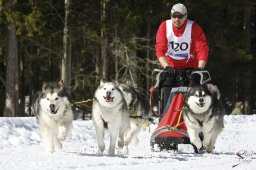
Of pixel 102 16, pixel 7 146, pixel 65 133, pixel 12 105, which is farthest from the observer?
pixel 102 16

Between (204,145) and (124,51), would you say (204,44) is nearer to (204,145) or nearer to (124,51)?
(204,145)

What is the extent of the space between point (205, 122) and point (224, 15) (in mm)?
20817

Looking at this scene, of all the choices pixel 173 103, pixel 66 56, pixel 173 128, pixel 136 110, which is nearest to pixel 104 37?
pixel 66 56

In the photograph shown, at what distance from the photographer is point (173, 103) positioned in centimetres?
870

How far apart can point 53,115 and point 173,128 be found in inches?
69.4

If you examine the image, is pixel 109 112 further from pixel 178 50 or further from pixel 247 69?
pixel 247 69

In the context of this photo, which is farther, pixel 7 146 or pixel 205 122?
pixel 7 146

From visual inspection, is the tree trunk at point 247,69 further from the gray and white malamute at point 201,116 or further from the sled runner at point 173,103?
the gray and white malamute at point 201,116

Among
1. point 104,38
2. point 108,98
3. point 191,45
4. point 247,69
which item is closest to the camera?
point 108,98

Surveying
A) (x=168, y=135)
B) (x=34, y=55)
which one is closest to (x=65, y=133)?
(x=168, y=135)

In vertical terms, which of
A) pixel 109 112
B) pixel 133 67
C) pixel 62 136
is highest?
pixel 133 67

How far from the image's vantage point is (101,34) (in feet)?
71.7

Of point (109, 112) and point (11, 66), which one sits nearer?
point (109, 112)

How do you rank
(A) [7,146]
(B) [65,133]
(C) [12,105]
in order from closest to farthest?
(B) [65,133] → (A) [7,146] → (C) [12,105]
